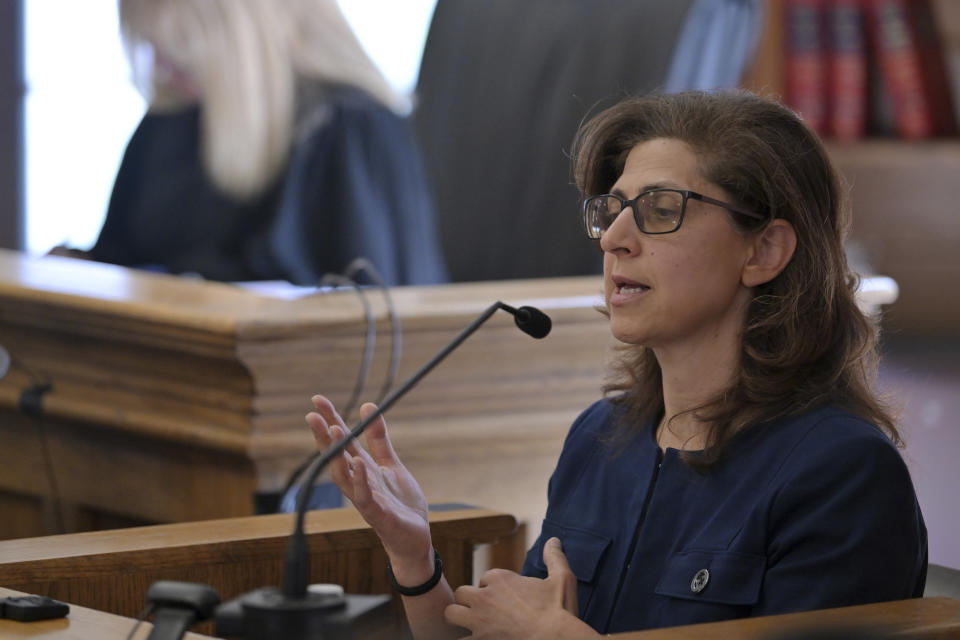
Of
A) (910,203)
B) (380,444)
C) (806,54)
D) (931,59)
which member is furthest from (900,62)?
(380,444)

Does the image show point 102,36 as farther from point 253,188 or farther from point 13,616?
point 13,616

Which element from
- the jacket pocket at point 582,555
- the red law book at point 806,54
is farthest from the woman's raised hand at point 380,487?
the red law book at point 806,54

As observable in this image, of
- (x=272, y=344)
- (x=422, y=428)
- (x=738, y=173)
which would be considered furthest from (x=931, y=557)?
(x=738, y=173)

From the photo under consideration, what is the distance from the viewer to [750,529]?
128 centimetres

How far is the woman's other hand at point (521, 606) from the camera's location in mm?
1275

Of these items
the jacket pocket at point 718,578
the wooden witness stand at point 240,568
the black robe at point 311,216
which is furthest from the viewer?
the black robe at point 311,216

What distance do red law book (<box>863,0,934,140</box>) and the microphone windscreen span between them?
3.73 meters

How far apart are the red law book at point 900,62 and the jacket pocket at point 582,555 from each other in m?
3.61

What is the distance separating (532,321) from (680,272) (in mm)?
169

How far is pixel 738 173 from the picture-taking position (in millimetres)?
1383

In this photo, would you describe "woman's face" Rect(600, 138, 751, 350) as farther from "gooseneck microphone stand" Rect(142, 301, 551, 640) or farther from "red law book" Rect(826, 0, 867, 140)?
"red law book" Rect(826, 0, 867, 140)

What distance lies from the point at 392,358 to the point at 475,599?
749 millimetres

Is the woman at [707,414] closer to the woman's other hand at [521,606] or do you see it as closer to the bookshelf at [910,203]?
the woman's other hand at [521,606]

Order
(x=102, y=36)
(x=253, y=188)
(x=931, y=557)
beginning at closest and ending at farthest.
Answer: (x=931, y=557) < (x=253, y=188) < (x=102, y=36)
